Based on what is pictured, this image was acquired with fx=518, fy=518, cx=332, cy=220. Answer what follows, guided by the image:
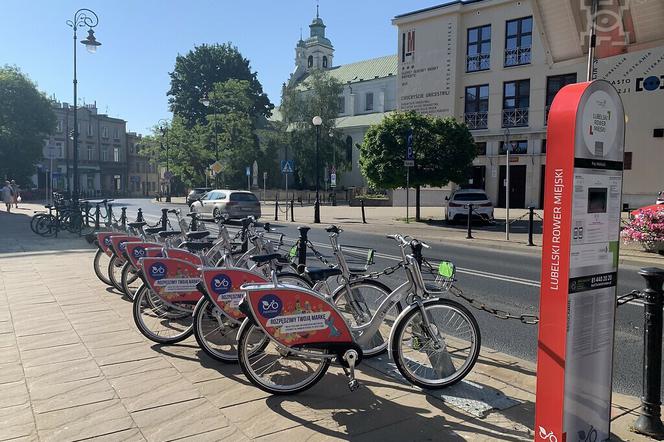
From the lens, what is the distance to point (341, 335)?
4.09 meters

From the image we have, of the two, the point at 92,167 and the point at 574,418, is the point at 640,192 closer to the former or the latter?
the point at 574,418

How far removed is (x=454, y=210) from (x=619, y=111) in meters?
20.7

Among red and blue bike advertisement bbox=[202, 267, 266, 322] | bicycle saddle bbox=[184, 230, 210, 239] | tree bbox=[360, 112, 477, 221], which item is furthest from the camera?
tree bbox=[360, 112, 477, 221]

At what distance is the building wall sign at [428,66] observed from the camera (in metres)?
36.1

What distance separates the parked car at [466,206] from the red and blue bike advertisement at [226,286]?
19.5 m

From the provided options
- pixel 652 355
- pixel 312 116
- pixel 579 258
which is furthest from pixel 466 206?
pixel 312 116

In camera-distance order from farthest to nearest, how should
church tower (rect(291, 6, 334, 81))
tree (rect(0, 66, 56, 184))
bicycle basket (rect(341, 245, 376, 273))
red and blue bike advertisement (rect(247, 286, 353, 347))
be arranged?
church tower (rect(291, 6, 334, 81)) → tree (rect(0, 66, 56, 184)) → bicycle basket (rect(341, 245, 376, 273)) → red and blue bike advertisement (rect(247, 286, 353, 347))

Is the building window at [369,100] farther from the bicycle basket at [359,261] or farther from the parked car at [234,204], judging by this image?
the bicycle basket at [359,261]

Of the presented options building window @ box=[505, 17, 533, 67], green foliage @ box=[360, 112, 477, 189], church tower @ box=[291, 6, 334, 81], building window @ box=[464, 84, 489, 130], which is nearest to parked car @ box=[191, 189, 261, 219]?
green foliage @ box=[360, 112, 477, 189]

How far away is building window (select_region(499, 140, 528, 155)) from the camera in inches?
1333

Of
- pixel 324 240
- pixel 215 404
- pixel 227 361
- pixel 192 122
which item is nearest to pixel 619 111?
pixel 215 404

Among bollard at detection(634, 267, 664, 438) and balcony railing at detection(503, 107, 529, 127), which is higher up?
balcony railing at detection(503, 107, 529, 127)

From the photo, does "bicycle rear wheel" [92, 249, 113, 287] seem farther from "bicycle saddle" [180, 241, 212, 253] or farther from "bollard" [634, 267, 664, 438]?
"bollard" [634, 267, 664, 438]

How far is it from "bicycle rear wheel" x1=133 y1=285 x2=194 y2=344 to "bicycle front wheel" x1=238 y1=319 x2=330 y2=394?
4.19ft
